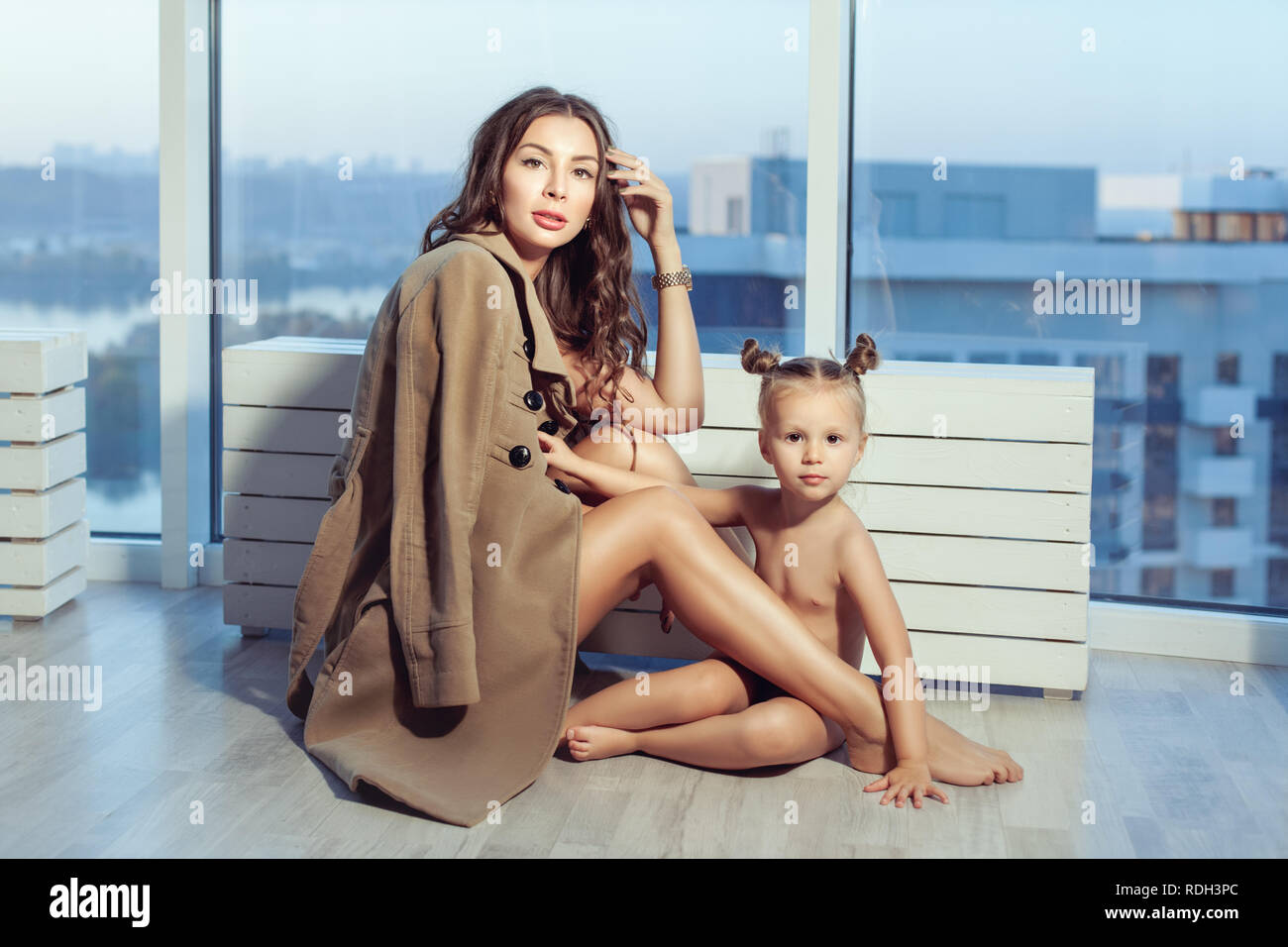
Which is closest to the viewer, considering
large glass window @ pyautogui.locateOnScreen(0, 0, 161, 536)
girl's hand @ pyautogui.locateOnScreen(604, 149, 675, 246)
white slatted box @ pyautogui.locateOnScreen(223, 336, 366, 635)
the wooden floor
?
the wooden floor

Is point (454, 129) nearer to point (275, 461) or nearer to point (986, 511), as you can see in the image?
point (275, 461)

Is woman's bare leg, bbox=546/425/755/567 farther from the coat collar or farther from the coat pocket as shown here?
the coat pocket

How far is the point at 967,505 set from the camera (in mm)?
2598

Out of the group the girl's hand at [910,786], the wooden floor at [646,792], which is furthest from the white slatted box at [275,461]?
the girl's hand at [910,786]

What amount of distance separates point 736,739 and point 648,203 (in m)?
0.94

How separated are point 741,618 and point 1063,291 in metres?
1.33

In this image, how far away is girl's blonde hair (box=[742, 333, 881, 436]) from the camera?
217cm

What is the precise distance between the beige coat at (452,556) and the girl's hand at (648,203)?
292mm

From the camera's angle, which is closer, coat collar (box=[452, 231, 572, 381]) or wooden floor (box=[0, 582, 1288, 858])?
wooden floor (box=[0, 582, 1288, 858])

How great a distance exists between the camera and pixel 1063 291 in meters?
3.03

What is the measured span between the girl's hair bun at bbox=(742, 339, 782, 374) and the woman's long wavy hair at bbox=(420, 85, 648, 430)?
24 centimetres

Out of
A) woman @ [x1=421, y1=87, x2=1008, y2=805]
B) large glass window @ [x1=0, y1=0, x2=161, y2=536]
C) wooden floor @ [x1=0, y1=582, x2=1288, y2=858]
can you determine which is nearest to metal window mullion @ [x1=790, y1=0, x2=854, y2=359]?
woman @ [x1=421, y1=87, x2=1008, y2=805]

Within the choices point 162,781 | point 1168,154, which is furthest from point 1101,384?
point 162,781

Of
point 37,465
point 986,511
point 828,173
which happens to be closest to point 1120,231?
point 828,173
